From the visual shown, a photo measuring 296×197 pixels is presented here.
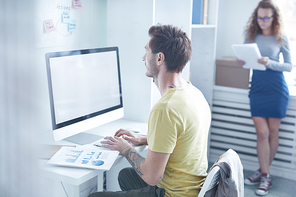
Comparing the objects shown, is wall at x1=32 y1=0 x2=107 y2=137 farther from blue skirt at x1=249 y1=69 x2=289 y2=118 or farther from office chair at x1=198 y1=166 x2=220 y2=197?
blue skirt at x1=249 y1=69 x2=289 y2=118

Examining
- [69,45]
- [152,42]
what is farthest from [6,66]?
[69,45]

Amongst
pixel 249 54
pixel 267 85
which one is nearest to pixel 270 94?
pixel 267 85

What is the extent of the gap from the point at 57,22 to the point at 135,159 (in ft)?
2.89

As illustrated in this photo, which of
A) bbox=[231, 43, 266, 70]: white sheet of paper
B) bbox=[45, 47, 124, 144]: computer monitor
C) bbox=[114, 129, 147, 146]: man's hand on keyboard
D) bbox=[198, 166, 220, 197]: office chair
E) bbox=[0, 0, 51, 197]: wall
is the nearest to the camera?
bbox=[0, 0, 51, 197]: wall

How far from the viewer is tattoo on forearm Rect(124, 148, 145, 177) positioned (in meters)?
1.14

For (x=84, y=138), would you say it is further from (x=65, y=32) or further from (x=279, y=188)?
(x=279, y=188)

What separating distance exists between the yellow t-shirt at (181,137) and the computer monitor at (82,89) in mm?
438

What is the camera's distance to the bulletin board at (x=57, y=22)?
1.45 metres

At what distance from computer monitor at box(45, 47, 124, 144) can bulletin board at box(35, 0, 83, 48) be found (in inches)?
8.7

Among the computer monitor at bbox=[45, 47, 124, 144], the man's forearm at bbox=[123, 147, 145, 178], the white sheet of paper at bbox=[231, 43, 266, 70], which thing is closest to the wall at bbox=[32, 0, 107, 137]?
the computer monitor at bbox=[45, 47, 124, 144]

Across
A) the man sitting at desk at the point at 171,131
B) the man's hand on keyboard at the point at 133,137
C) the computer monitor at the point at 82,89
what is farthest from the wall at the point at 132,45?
the man sitting at desk at the point at 171,131

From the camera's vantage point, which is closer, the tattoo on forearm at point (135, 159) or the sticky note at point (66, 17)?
the tattoo on forearm at point (135, 159)

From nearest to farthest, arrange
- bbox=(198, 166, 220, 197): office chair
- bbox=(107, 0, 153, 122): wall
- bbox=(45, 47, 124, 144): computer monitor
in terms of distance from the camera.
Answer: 1. bbox=(198, 166, 220, 197): office chair
2. bbox=(45, 47, 124, 144): computer monitor
3. bbox=(107, 0, 153, 122): wall

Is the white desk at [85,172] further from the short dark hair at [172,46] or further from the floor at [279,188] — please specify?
the floor at [279,188]
